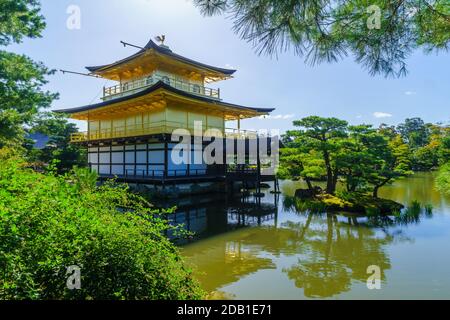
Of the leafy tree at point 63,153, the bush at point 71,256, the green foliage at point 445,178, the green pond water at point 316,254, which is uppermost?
the leafy tree at point 63,153

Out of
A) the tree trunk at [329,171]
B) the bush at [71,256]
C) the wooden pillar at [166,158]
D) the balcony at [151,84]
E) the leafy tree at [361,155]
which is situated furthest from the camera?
the balcony at [151,84]

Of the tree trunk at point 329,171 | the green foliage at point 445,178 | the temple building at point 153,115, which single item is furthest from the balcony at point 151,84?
the green foliage at point 445,178

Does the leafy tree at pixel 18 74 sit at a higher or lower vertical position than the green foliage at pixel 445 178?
higher

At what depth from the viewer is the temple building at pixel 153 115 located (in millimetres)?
17580

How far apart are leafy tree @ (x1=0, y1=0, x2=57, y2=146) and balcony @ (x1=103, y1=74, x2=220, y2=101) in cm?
924

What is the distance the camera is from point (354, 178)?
A: 579 inches

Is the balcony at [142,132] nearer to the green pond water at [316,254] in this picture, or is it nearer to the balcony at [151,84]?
the balcony at [151,84]

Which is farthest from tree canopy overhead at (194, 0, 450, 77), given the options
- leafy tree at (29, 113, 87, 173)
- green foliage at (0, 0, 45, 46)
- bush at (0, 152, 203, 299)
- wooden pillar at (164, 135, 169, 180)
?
leafy tree at (29, 113, 87, 173)

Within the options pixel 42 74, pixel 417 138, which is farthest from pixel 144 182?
pixel 417 138

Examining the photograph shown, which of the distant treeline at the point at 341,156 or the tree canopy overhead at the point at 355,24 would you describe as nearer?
the tree canopy overhead at the point at 355,24

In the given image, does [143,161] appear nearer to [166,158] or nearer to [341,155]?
[166,158]

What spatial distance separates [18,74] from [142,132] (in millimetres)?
8314

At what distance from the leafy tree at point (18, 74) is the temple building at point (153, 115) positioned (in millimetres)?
6139

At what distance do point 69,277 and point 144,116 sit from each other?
1790cm
